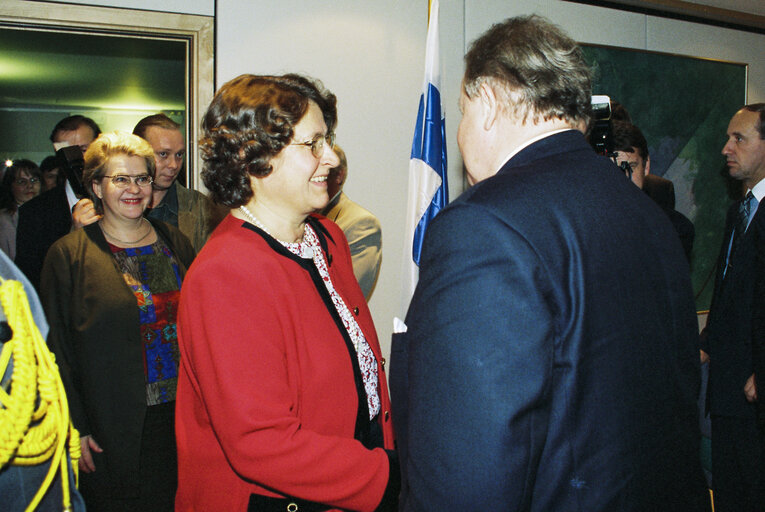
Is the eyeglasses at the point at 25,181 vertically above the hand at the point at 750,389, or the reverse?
the eyeglasses at the point at 25,181

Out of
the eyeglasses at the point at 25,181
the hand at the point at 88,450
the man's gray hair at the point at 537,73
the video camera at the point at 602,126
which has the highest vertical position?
the eyeglasses at the point at 25,181

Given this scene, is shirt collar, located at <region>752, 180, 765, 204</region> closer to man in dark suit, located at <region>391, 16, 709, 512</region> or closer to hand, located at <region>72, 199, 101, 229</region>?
man in dark suit, located at <region>391, 16, 709, 512</region>

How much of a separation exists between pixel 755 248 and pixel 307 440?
2227 mm

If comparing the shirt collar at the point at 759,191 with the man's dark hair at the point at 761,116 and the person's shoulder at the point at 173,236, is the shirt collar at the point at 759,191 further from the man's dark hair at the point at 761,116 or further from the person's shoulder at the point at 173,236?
the person's shoulder at the point at 173,236

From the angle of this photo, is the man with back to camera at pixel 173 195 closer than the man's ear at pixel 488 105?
No

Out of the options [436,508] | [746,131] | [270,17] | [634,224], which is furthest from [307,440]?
[746,131]

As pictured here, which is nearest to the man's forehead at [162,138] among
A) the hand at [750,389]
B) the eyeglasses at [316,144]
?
the eyeglasses at [316,144]

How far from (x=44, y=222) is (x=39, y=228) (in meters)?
0.03

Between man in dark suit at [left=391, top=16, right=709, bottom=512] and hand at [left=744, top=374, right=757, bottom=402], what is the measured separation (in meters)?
1.70

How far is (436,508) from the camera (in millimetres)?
807

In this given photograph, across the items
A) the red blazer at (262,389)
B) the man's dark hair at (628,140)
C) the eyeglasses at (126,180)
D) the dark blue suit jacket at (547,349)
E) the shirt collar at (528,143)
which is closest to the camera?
the dark blue suit jacket at (547,349)

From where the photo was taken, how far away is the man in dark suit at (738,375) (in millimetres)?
2359

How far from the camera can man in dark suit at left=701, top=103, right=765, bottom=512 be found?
2.36m

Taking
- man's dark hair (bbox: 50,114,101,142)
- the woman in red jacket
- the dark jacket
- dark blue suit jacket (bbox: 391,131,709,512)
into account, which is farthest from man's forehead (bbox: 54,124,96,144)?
dark blue suit jacket (bbox: 391,131,709,512)
